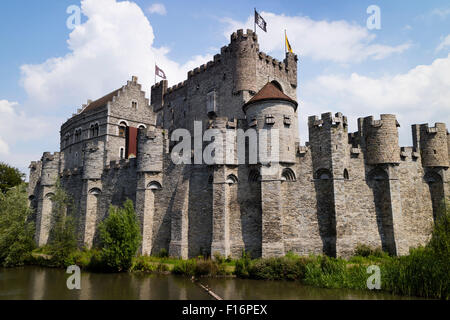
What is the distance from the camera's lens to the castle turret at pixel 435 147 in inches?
1017

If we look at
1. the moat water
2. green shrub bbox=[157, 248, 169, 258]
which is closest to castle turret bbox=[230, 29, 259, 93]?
green shrub bbox=[157, 248, 169, 258]

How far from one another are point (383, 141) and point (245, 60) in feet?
44.4

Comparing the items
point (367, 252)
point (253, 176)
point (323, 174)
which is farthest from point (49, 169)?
point (367, 252)

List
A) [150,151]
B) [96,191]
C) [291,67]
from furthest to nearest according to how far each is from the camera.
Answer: [291,67] < [96,191] < [150,151]

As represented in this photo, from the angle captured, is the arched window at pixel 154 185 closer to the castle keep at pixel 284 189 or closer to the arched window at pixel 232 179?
the castle keep at pixel 284 189

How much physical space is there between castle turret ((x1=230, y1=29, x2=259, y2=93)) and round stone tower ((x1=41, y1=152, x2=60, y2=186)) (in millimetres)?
21163

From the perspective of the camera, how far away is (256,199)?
76.0 ft

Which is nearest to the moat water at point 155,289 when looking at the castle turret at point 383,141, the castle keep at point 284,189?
the castle keep at point 284,189

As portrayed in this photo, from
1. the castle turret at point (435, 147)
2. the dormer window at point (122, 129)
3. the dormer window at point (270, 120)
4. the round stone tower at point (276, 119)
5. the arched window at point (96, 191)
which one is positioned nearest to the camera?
the dormer window at point (270, 120)

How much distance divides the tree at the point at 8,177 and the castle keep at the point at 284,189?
62.2 ft

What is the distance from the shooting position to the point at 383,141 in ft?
77.7

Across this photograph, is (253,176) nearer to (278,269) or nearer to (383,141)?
(278,269)
